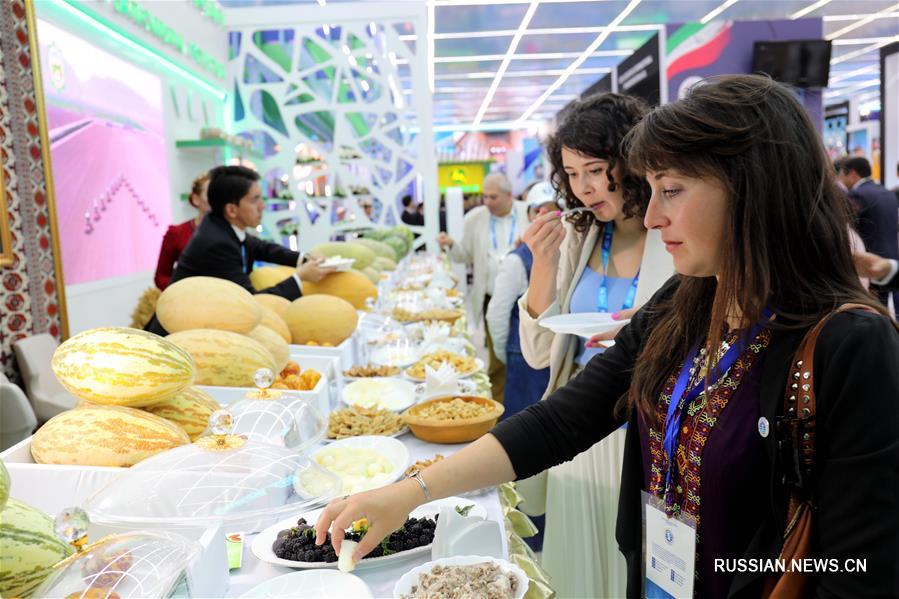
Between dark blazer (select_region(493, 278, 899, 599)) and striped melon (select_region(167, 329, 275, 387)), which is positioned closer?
dark blazer (select_region(493, 278, 899, 599))

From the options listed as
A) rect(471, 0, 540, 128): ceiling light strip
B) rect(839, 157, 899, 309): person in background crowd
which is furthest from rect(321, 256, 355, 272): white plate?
rect(471, 0, 540, 128): ceiling light strip

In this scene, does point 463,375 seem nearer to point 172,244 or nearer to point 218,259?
point 218,259

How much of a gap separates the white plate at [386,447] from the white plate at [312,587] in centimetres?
45

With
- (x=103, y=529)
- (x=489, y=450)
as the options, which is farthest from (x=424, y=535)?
(x=103, y=529)

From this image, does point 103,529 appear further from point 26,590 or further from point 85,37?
point 85,37

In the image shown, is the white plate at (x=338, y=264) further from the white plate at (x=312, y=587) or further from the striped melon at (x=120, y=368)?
the white plate at (x=312, y=587)

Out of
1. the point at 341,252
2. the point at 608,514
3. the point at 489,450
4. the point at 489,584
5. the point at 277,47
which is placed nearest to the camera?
the point at 489,584

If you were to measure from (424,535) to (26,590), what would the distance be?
25.2 inches

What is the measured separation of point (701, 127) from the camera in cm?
104

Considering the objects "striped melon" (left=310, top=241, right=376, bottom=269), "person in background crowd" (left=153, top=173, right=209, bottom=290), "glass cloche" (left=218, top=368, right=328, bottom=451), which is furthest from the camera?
"striped melon" (left=310, top=241, right=376, bottom=269)

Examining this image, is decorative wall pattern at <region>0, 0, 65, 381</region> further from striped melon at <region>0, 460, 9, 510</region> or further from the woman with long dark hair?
the woman with long dark hair

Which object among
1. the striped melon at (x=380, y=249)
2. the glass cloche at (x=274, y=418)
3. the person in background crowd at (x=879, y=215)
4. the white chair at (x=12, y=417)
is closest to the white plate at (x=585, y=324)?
the glass cloche at (x=274, y=418)

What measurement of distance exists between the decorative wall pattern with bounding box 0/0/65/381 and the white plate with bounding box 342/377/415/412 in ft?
8.19

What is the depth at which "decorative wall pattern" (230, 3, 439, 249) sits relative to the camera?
7520 millimetres
